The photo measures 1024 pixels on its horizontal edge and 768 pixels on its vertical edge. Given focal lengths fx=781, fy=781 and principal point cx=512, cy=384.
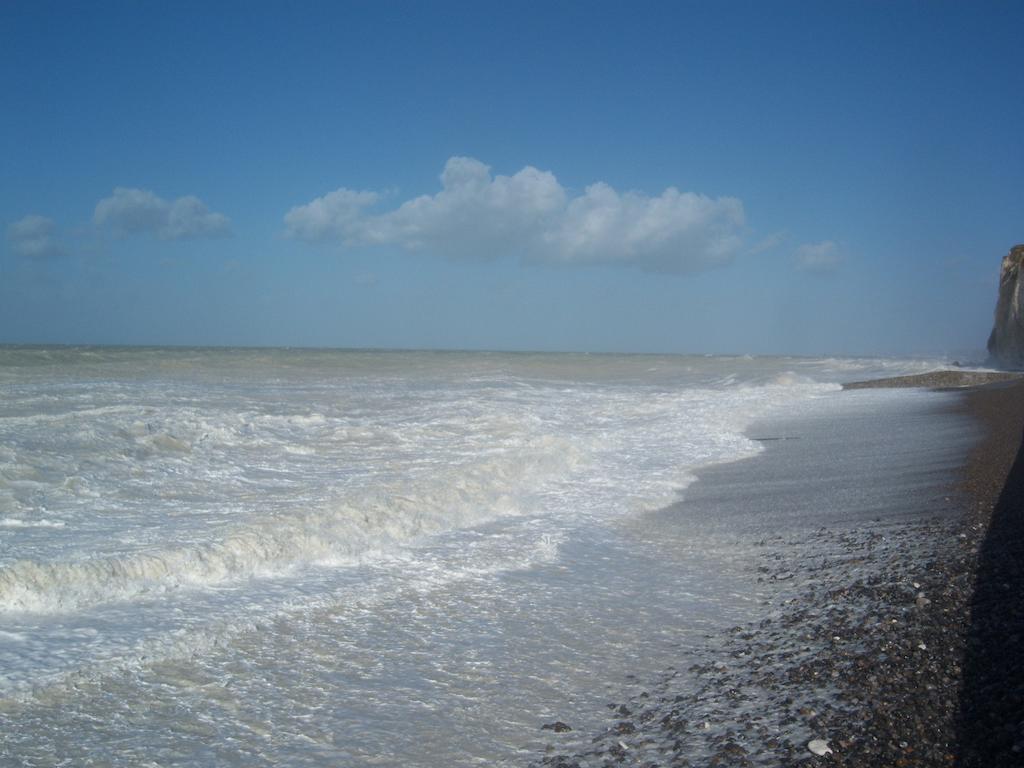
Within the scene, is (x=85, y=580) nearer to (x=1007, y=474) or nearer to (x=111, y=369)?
(x=1007, y=474)

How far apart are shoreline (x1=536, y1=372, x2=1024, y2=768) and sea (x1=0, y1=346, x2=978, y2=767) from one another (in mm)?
296

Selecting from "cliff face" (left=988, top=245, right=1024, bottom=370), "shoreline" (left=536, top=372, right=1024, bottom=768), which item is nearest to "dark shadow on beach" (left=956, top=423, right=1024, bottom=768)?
"shoreline" (left=536, top=372, right=1024, bottom=768)

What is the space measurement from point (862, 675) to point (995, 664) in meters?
0.54

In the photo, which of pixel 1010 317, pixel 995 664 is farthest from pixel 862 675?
pixel 1010 317

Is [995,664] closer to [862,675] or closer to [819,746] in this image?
[862,675]

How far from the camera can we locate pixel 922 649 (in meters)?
3.69

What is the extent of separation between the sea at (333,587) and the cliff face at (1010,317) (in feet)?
108

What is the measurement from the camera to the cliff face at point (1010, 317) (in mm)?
37050

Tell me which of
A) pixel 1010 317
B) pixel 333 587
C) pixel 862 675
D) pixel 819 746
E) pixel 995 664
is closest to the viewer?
pixel 819 746

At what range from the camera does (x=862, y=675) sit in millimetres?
3504

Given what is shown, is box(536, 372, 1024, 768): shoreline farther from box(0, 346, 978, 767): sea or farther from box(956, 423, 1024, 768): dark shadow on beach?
box(0, 346, 978, 767): sea

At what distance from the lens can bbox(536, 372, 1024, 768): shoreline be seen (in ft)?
9.64

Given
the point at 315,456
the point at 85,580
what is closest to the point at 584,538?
the point at 85,580

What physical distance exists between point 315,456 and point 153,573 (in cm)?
474
